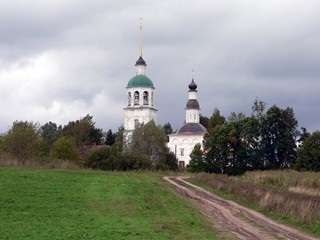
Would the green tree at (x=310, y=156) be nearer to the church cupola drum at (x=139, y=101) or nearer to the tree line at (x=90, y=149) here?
the tree line at (x=90, y=149)

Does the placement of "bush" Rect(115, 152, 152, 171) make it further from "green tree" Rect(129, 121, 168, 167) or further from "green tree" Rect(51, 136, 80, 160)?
"green tree" Rect(129, 121, 168, 167)

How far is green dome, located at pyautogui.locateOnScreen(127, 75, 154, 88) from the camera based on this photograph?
123 m

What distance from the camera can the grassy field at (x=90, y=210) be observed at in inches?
807

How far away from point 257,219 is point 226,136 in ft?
194

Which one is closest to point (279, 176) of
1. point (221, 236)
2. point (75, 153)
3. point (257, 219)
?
point (257, 219)

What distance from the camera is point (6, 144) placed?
198 feet

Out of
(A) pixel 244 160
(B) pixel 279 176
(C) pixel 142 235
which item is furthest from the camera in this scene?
(A) pixel 244 160

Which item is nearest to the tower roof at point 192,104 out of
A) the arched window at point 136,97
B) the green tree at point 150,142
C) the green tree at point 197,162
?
the arched window at point 136,97

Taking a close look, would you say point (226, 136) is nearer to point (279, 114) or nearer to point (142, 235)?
point (279, 114)

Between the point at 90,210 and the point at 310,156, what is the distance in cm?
5594

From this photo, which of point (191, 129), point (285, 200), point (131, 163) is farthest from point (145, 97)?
point (285, 200)

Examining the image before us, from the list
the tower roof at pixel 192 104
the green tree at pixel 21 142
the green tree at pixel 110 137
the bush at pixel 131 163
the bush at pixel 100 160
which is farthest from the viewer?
the green tree at pixel 110 137

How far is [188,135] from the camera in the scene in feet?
407

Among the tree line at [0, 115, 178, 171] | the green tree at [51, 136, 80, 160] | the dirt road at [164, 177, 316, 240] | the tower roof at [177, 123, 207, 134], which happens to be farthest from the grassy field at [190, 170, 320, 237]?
the tower roof at [177, 123, 207, 134]
